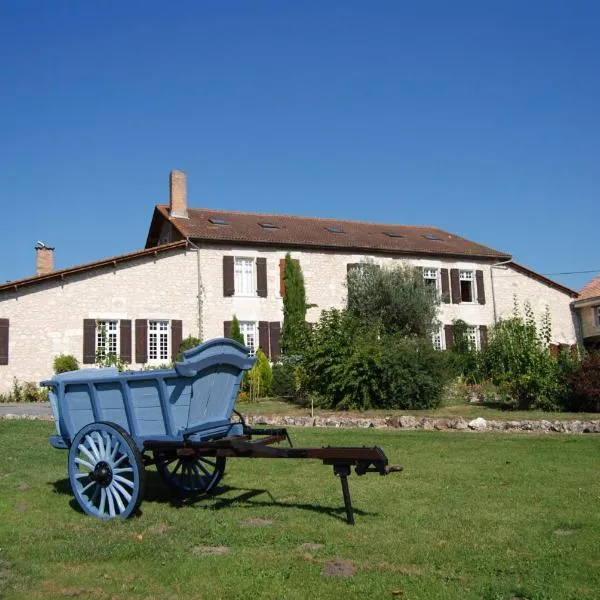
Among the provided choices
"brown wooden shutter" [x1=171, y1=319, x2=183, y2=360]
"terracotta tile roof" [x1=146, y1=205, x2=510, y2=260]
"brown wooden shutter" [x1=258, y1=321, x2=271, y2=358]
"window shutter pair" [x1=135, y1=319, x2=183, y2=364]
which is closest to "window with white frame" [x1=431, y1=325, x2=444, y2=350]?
"terracotta tile roof" [x1=146, y1=205, x2=510, y2=260]

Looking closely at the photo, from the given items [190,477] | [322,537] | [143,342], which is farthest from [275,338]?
[322,537]

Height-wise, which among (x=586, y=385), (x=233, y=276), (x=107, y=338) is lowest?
(x=586, y=385)

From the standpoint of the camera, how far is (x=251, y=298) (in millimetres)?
26312

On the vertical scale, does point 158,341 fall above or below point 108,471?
above

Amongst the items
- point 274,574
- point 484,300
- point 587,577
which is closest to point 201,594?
point 274,574

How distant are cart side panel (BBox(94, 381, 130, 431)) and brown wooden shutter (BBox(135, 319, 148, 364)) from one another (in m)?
18.0

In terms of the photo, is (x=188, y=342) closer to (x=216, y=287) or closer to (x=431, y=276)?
(x=216, y=287)

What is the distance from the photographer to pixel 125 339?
78.6ft

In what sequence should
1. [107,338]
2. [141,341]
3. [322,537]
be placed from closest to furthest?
[322,537]
[107,338]
[141,341]

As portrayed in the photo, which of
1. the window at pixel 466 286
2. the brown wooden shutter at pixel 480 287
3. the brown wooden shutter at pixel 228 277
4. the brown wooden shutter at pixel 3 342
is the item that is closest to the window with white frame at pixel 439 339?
the window at pixel 466 286

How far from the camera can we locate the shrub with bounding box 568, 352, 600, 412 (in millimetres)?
13953

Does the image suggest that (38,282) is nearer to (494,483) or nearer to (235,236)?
(235,236)

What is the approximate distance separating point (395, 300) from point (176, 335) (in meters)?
8.78

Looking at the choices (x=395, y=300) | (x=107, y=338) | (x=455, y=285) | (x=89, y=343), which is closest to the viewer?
(x=89, y=343)
